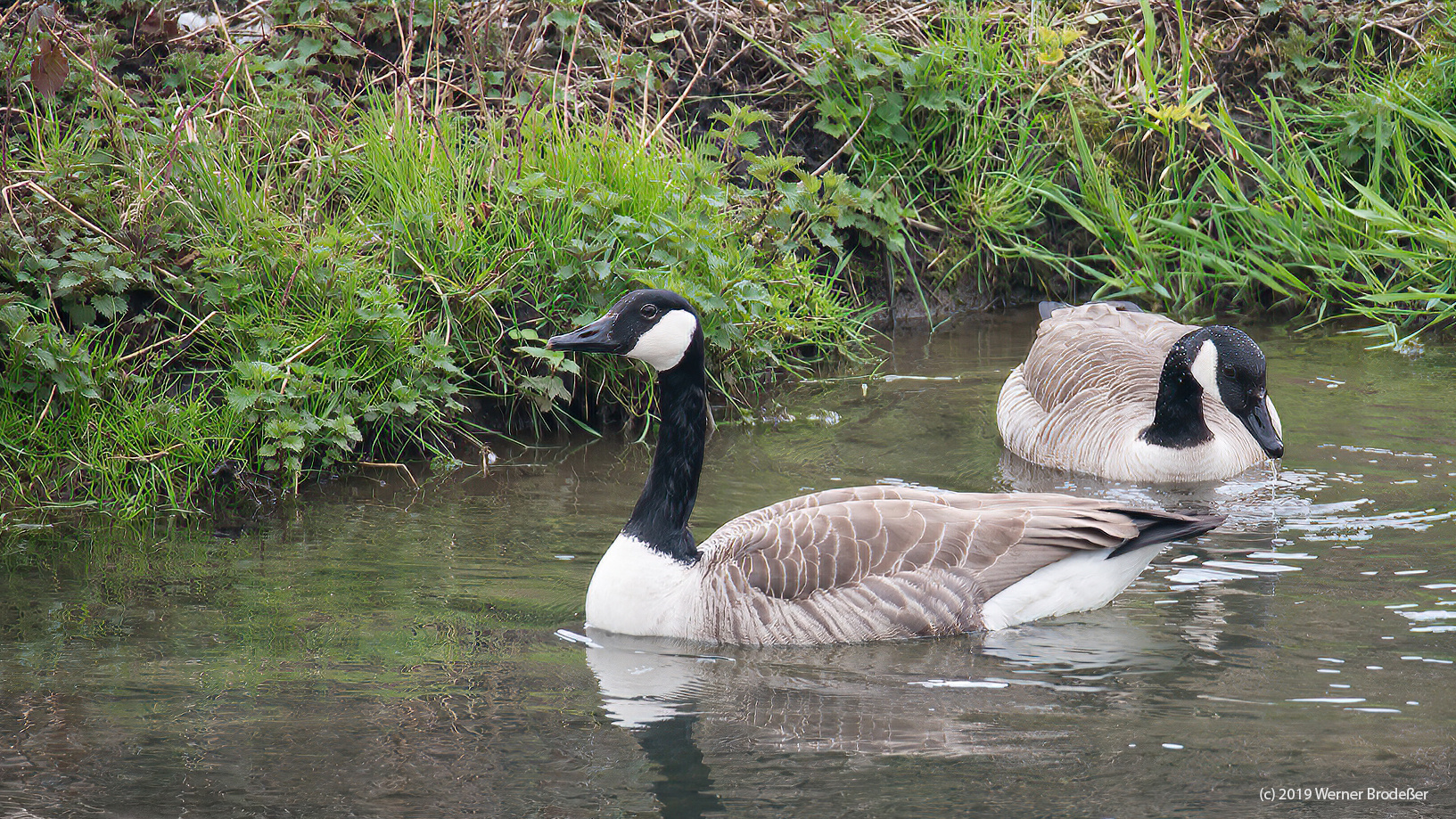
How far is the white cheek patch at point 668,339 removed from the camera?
5.11 m

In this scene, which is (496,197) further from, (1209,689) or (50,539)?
(1209,689)

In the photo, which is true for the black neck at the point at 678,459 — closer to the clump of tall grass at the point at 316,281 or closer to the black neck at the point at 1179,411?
the clump of tall grass at the point at 316,281

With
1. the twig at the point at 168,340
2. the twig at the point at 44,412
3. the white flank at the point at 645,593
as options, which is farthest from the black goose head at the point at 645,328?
the twig at the point at 44,412

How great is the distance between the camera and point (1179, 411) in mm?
7078

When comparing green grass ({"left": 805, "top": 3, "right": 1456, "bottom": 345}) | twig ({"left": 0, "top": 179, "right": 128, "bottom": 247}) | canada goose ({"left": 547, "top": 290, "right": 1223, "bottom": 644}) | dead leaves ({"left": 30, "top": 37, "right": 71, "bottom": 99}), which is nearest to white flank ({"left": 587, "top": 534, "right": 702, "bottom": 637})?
canada goose ({"left": 547, "top": 290, "right": 1223, "bottom": 644})

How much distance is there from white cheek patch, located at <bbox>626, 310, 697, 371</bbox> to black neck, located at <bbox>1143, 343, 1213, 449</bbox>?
3004 millimetres

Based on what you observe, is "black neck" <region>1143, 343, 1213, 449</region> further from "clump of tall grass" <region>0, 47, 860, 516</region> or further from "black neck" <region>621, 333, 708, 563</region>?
"black neck" <region>621, 333, 708, 563</region>

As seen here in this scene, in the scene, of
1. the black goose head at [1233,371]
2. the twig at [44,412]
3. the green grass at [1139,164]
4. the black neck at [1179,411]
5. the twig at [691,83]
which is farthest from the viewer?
the green grass at [1139,164]

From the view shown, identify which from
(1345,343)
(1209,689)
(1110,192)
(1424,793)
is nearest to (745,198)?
(1110,192)

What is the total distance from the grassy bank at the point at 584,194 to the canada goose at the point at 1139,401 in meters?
1.28

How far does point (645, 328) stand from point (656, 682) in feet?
4.07

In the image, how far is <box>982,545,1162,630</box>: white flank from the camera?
5250mm

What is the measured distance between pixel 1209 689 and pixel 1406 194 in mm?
5755

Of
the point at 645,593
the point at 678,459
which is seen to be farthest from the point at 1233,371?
the point at 645,593
